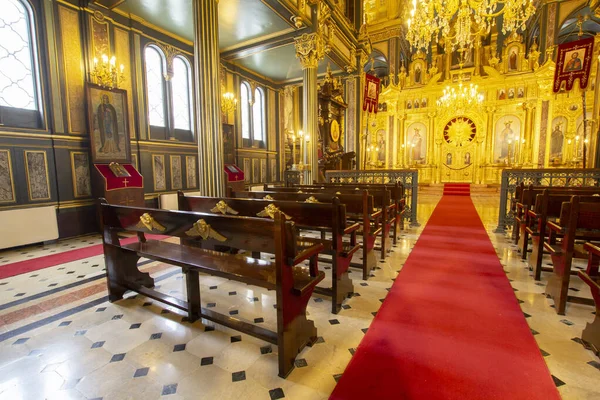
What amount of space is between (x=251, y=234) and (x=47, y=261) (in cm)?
458

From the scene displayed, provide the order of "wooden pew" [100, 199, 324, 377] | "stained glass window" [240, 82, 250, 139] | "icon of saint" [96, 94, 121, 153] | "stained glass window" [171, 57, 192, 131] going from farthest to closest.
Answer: "stained glass window" [240, 82, 250, 139], "stained glass window" [171, 57, 192, 131], "icon of saint" [96, 94, 121, 153], "wooden pew" [100, 199, 324, 377]

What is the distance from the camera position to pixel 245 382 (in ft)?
6.25

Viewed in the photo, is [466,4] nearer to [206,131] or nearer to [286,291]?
[206,131]

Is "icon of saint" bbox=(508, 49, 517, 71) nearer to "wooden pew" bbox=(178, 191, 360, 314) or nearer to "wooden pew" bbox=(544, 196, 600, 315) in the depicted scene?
"wooden pew" bbox=(544, 196, 600, 315)

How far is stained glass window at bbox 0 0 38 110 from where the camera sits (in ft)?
17.2

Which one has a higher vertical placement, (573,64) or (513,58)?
(513,58)

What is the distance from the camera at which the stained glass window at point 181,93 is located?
8.69 metres

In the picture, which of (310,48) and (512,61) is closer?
(310,48)

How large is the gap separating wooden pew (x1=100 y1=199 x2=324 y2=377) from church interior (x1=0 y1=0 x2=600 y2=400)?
0.07 feet

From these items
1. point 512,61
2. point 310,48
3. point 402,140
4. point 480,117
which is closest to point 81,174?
point 310,48

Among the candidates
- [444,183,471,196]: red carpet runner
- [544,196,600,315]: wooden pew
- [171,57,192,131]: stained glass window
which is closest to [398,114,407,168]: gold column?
[444,183,471,196]: red carpet runner

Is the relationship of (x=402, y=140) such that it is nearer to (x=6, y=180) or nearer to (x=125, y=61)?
(x=125, y=61)

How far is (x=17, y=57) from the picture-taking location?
541 centimetres

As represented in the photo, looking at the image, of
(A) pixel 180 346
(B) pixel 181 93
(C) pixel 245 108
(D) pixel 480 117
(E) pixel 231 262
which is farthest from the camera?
(D) pixel 480 117
